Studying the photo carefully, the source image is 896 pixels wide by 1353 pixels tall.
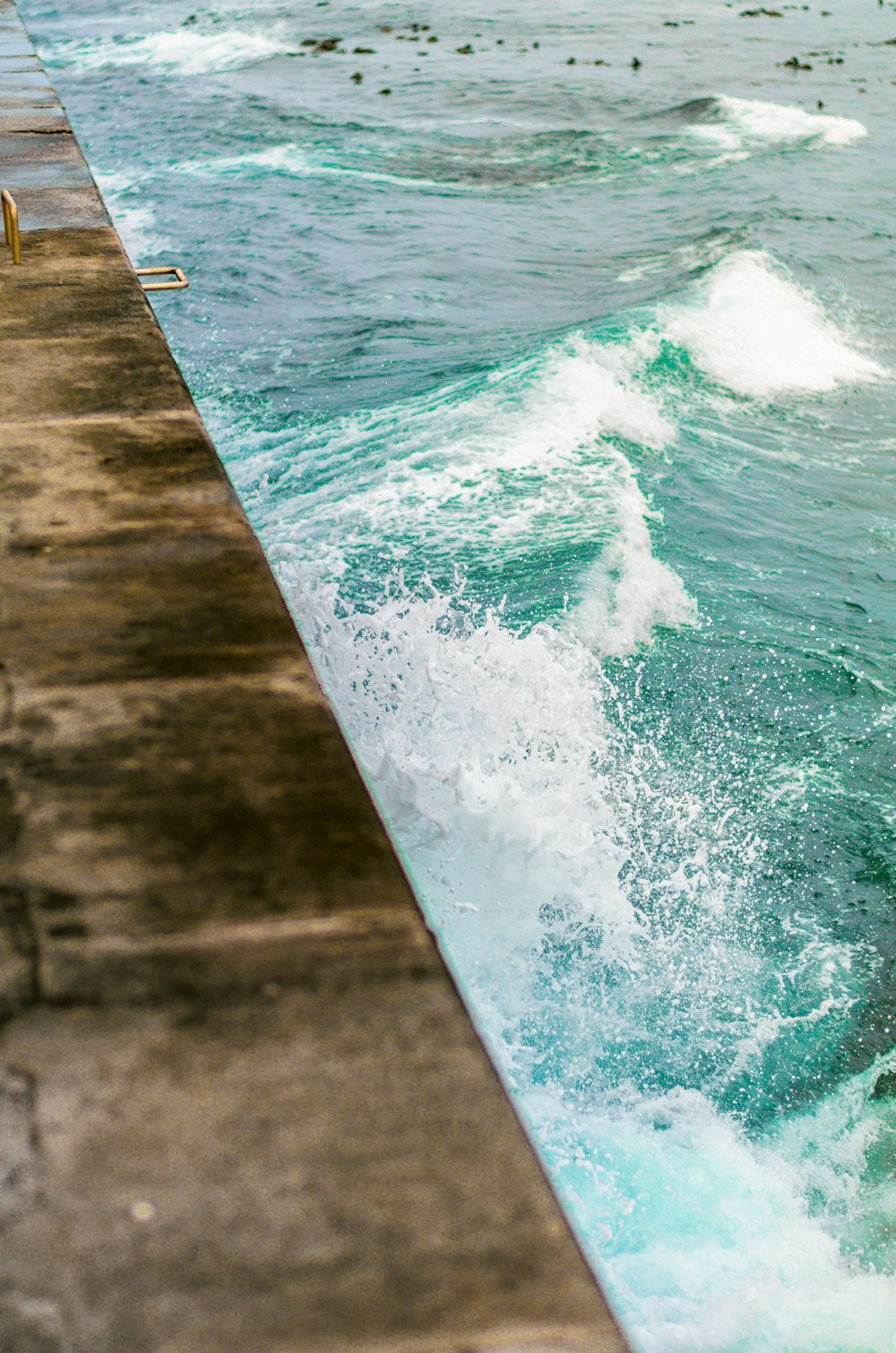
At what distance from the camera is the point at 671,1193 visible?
4875 millimetres

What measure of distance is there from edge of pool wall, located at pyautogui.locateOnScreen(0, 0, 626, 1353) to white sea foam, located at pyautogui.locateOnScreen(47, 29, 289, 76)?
94.6ft

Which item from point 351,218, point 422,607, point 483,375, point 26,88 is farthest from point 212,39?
point 422,607

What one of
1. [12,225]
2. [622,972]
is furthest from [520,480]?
[622,972]

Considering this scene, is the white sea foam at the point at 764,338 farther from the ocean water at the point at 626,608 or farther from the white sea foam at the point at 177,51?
the white sea foam at the point at 177,51

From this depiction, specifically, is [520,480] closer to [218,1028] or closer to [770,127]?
[218,1028]

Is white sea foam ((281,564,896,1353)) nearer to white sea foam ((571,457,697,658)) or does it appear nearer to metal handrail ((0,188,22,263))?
white sea foam ((571,457,697,658))

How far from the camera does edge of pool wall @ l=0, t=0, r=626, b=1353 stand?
1821 millimetres

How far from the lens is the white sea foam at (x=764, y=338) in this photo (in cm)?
1237

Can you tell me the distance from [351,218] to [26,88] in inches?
271

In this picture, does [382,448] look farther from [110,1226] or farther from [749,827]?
[110,1226]

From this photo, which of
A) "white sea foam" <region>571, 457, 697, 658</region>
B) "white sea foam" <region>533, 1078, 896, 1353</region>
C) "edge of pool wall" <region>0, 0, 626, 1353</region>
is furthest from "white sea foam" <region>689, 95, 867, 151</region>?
"edge of pool wall" <region>0, 0, 626, 1353</region>

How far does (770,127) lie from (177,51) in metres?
16.1

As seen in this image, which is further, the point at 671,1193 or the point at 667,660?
the point at 667,660

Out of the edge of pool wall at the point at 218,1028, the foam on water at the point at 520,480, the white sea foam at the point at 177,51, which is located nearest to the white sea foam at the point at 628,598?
the foam on water at the point at 520,480
